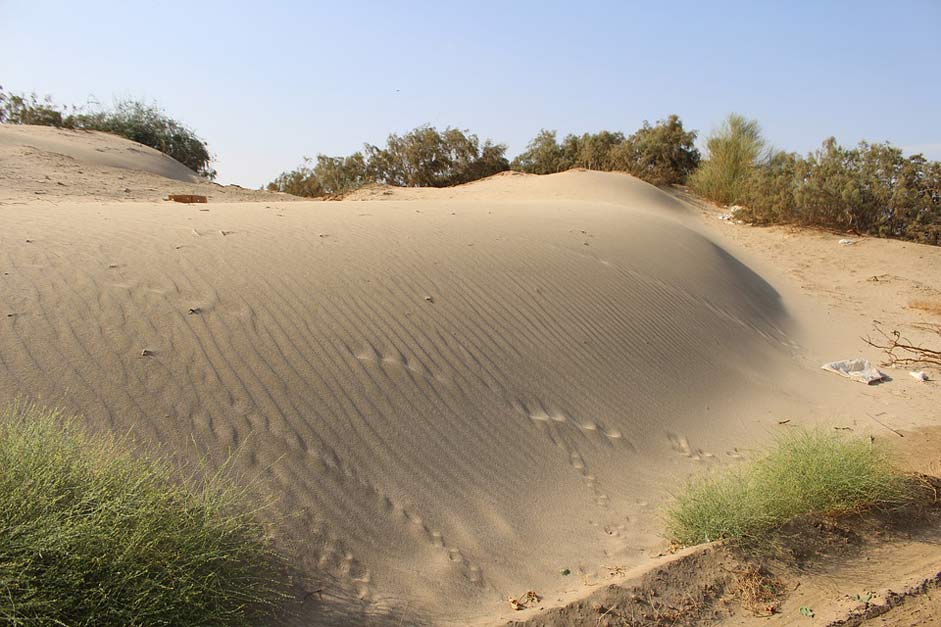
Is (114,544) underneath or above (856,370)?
above

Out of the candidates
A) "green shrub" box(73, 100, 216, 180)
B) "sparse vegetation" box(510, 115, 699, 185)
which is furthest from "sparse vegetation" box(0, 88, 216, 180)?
"sparse vegetation" box(510, 115, 699, 185)

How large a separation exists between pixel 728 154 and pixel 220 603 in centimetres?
1995

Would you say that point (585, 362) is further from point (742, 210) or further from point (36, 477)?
point (742, 210)

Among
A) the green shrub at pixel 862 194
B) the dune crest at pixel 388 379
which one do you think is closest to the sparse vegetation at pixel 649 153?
the green shrub at pixel 862 194

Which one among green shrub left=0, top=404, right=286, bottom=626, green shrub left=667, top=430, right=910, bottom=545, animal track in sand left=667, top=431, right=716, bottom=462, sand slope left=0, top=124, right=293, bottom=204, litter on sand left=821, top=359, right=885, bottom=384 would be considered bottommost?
litter on sand left=821, top=359, right=885, bottom=384

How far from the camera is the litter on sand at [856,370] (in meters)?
8.20

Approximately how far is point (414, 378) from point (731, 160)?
1739cm

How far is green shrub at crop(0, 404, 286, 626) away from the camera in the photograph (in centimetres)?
260

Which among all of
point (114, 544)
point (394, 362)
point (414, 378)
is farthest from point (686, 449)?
point (114, 544)

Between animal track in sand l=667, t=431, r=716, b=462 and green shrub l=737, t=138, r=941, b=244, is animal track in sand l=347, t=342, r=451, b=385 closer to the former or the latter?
animal track in sand l=667, t=431, r=716, b=462

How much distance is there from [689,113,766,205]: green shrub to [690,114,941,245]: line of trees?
1.16 m

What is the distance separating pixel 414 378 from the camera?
5.16 metres

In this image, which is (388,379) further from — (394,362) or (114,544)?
(114,544)

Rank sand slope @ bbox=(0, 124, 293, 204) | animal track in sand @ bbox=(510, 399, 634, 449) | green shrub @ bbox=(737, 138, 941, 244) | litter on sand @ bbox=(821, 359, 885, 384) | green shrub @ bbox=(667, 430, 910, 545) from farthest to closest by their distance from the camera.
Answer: green shrub @ bbox=(737, 138, 941, 244) → sand slope @ bbox=(0, 124, 293, 204) → litter on sand @ bbox=(821, 359, 885, 384) → animal track in sand @ bbox=(510, 399, 634, 449) → green shrub @ bbox=(667, 430, 910, 545)
